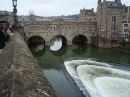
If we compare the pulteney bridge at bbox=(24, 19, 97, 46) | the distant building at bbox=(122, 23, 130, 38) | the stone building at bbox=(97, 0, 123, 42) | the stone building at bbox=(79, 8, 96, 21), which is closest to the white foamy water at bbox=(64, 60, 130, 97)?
the stone building at bbox=(97, 0, 123, 42)

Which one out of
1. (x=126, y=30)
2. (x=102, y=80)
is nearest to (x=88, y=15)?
(x=126, y=30)

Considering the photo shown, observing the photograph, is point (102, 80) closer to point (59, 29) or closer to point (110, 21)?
point (110, 21)

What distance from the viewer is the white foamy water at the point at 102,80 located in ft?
52.4

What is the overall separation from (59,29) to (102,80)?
28.9 meters

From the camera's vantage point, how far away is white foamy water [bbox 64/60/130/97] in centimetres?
1598

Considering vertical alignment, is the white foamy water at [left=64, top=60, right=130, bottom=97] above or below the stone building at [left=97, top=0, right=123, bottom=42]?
below

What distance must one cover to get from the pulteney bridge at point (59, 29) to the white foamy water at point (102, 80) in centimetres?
2199

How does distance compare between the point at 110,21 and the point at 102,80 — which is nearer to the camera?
the point at 102,80

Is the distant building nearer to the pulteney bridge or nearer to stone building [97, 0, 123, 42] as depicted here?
stone building [97, 0, 123, 42]

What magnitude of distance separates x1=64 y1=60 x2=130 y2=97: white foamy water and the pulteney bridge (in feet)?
→ 72.2

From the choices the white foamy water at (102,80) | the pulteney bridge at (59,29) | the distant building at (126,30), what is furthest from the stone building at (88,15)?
the white foamy water at (102,80)

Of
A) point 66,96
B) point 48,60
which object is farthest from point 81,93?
point 48,60

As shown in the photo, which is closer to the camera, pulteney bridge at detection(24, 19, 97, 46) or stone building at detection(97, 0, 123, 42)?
stone building at detection(97, 0, 123, 42)

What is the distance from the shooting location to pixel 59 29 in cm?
4659
